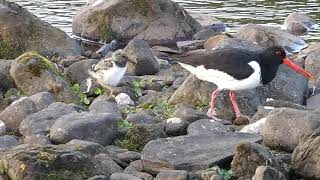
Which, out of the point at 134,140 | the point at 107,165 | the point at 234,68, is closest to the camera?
the point at 107,165

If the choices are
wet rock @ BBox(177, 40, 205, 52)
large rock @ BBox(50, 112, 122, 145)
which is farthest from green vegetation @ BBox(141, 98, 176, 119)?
wet rock @ BBox(177, 40, 205, 52)

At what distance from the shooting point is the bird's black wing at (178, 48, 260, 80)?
1132 centimetres

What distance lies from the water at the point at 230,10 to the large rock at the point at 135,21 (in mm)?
886

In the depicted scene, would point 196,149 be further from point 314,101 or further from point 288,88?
point 314,101

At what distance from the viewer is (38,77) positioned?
12.5 meters

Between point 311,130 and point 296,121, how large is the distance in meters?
0.23

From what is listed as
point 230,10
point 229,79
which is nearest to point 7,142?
point 229,79

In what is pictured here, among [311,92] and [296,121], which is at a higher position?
[296,121]

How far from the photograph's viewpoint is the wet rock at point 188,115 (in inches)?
412

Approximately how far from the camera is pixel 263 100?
1206 cm

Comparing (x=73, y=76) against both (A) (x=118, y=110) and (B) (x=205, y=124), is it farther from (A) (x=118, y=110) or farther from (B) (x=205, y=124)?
(B) (x=205, y=124)

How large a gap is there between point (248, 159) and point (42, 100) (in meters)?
3.97

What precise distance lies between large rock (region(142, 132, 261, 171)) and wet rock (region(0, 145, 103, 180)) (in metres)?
0.85

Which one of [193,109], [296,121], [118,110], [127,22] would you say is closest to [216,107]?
[193,109]
